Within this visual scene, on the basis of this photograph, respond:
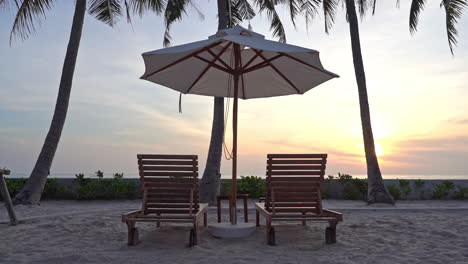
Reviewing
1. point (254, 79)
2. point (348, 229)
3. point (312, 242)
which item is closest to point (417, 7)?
point (254, 79)

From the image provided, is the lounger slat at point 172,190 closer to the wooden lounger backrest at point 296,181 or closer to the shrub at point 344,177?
the wooden lounger backrest at point 296,181

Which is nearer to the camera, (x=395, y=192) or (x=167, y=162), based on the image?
(x=167, y=162)

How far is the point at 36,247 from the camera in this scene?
482cm

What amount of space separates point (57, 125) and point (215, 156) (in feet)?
13.3

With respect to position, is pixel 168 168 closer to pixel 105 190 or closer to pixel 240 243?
pixel 240 243

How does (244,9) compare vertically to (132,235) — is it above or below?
above

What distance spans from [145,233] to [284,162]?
216 cm

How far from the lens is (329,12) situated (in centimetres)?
1236

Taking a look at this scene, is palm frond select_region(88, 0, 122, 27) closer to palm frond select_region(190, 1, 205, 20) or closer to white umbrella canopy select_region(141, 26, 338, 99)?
palm frond select_region(190, 1, 205, 20)

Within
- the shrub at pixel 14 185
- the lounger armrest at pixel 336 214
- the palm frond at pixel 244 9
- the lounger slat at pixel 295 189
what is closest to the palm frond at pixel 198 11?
the palm frond at pixel 244 9

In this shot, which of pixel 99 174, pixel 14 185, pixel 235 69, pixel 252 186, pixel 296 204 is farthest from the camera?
pixel 99 174

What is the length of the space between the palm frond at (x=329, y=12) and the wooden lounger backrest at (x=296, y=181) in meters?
8.12

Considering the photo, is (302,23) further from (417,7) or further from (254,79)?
(254,79)

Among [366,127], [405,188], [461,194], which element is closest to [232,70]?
[366,127]
